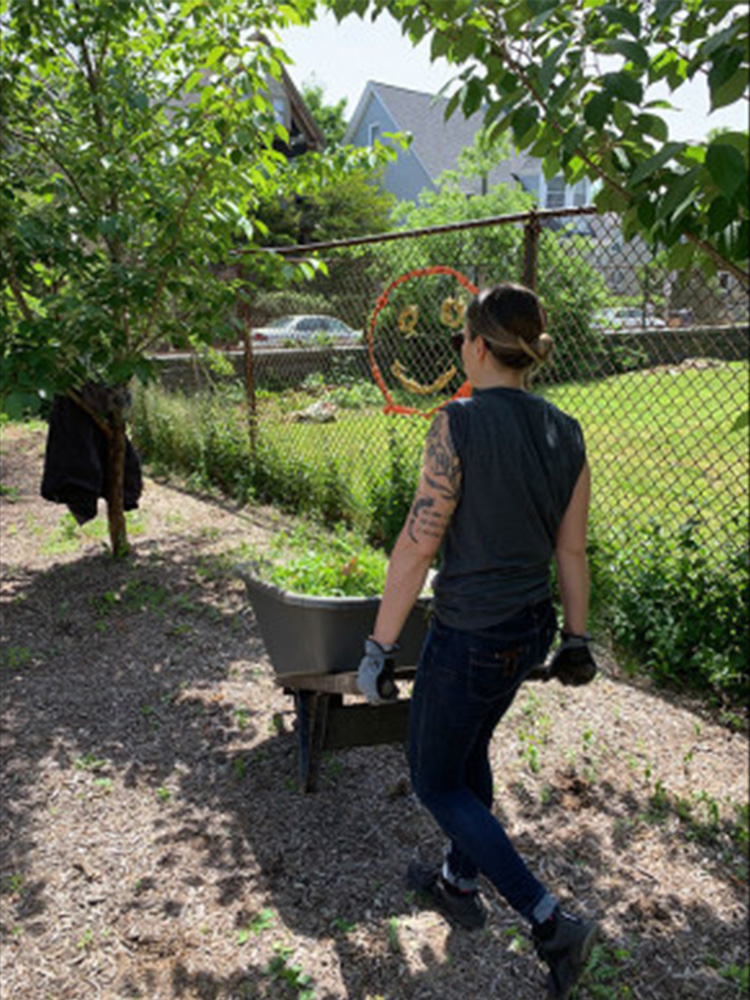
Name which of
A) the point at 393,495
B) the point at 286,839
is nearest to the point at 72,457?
the point at 393,495

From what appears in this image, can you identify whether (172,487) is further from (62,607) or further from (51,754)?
(51,754)

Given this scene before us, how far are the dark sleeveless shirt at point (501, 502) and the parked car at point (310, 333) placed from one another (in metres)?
4.74

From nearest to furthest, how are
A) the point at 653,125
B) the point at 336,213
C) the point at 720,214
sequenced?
the point at 720,214 → the point at 653,125 → the point at 336,213

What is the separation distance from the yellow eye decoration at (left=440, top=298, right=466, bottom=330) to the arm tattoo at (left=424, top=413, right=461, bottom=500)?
307 centimetres

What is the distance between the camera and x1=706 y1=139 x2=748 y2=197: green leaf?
1.25 metres

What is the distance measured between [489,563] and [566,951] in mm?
1010

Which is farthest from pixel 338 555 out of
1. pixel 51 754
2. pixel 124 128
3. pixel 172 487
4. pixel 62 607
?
pixel 172 487

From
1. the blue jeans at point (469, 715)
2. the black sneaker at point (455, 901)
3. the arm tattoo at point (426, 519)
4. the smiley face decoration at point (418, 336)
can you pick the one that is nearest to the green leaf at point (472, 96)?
the arm tattoo at point (426, 519)

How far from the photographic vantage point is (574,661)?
229 centimetres

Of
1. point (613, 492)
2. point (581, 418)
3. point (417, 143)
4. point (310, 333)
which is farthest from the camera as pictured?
point (417, 143)

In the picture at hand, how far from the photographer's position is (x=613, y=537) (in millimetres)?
4477

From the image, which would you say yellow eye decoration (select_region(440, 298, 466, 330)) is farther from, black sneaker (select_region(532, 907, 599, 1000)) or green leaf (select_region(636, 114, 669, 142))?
black sneaker (select_region(532, 907, 599, 1000))

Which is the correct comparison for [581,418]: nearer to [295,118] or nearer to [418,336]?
[418,336]

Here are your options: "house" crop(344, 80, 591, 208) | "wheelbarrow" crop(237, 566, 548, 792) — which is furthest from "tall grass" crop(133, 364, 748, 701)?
"house" crop(344, 80, 591, 208)
